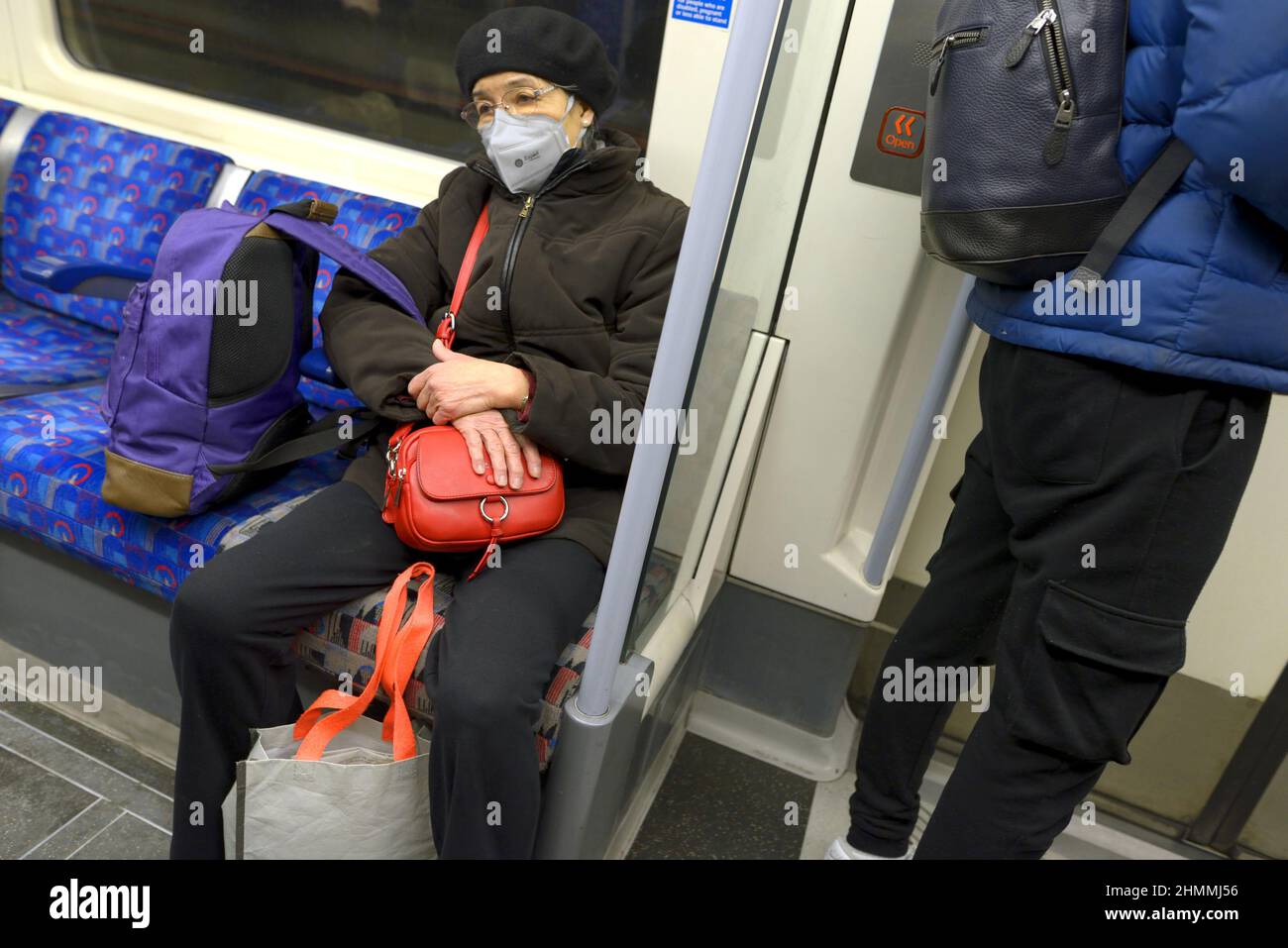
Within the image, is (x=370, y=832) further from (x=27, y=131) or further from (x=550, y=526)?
(x=27, y=131)

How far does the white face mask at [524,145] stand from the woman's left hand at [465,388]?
40 cm

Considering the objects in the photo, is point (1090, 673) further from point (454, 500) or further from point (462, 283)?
point (462, 283)

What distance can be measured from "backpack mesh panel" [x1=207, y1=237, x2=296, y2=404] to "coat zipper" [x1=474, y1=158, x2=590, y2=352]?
1.33ft

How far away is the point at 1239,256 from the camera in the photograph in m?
0.98

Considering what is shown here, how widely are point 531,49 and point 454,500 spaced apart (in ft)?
2.79

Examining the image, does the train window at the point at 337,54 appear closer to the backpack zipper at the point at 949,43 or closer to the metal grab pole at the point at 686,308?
the backpack zipper at the point at 949,43

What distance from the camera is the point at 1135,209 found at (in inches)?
39.9

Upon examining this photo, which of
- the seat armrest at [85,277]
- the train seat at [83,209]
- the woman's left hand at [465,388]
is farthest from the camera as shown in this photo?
the train seat at [83,209]

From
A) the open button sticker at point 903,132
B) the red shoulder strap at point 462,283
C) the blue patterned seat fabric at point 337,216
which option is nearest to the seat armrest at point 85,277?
the blue patterned seat fabric at point 337,216

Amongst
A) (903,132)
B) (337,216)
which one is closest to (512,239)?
(337,216)

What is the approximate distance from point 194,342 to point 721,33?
4.07 feet

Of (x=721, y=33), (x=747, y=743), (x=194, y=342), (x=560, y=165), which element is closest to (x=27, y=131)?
(x=194, y=342)

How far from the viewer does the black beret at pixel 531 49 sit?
1562 millimetres

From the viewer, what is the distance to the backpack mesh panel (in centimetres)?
153
